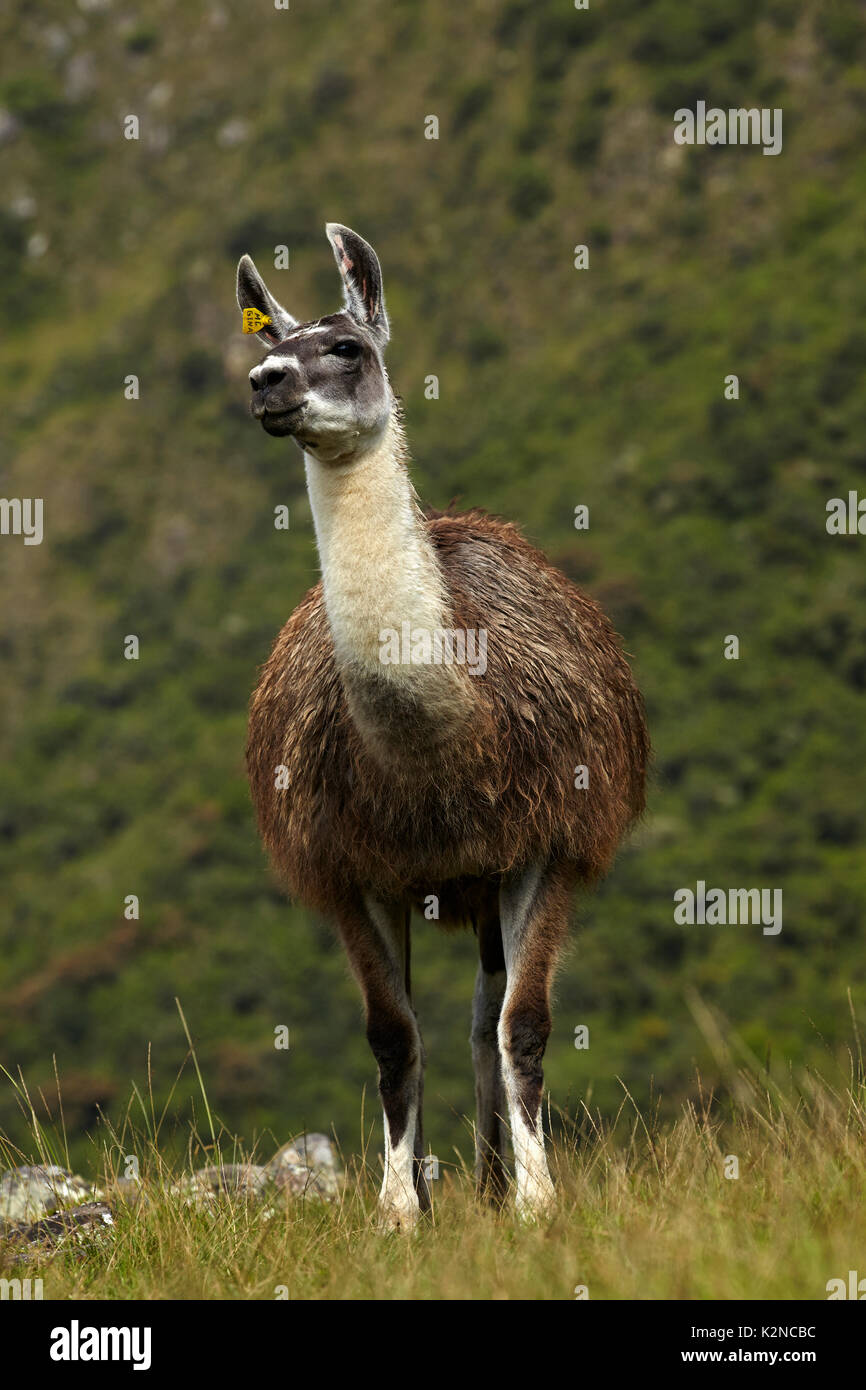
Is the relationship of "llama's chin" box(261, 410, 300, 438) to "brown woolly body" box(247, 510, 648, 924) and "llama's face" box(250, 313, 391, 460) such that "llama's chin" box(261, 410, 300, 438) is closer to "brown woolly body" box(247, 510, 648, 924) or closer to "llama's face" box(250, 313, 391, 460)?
"llama's face" box(250, 313, 391, 460)

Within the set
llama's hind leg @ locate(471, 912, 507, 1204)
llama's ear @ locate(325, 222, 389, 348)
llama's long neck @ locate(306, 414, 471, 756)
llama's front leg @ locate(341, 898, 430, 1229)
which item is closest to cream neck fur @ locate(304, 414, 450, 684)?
llama's long neck @ locate(306, 414, 471, 756)

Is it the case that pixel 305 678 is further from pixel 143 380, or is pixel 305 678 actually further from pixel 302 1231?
pixel 143 380

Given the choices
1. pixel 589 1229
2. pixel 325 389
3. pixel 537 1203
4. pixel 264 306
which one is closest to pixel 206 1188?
pixel 537 1203

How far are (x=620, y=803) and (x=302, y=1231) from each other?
2.52m

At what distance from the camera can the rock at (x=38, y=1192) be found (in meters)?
7.51

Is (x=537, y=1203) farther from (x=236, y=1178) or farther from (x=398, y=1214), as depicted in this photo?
(x=236, y=1178)

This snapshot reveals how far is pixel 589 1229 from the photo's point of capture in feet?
19.0

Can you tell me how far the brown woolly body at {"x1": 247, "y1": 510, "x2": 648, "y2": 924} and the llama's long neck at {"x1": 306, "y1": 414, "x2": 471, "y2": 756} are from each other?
0.07 meters

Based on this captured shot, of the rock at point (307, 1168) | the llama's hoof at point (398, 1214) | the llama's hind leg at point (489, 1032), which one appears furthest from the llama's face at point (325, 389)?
the llama's hoof at point (398, 1214)

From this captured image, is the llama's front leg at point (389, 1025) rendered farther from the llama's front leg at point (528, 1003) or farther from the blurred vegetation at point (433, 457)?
the blurred vegetation at point (433, 457)

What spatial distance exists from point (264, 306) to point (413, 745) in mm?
1867

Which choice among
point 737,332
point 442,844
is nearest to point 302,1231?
point 442,844

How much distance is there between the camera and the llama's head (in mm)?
6508

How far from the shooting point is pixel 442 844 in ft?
24.0
